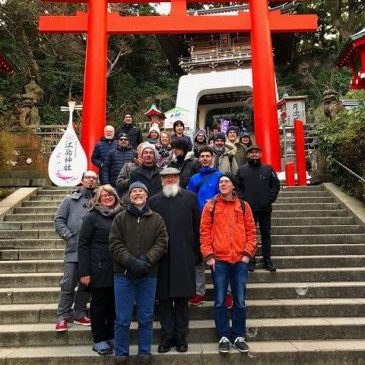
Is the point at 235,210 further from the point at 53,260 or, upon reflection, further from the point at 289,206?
the point at 289,206

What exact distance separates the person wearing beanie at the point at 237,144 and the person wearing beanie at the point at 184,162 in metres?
1.28

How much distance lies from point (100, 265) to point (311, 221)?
160 inches

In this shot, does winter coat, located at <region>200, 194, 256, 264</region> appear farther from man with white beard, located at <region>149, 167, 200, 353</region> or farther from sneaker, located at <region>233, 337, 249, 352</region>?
sneaker, located at <region>233, 337, 249, 352</region>

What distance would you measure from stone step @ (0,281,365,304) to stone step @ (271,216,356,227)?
187cm

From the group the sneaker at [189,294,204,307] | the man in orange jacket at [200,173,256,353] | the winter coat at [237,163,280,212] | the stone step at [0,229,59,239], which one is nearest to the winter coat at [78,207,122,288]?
the man in orange jacket at [200,173,256,353]

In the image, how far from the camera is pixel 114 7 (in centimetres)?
2131

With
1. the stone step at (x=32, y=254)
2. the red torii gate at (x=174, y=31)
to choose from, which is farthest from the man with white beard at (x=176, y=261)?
the red torii gate at (x=174, y=31)

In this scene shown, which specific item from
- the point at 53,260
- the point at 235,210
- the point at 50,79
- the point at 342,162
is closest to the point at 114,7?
the point at 50,79

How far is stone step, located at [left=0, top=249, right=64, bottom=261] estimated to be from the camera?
5.74 metres

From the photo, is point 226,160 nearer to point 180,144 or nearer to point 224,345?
point 180,144

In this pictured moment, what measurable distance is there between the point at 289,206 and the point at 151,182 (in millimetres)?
3722

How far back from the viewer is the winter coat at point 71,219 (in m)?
4.05

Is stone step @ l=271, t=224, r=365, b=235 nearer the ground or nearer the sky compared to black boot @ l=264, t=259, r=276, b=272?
nearer the sky

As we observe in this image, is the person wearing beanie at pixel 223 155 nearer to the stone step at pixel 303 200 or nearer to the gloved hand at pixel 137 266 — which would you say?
the gloved hand at pixel 137 266
